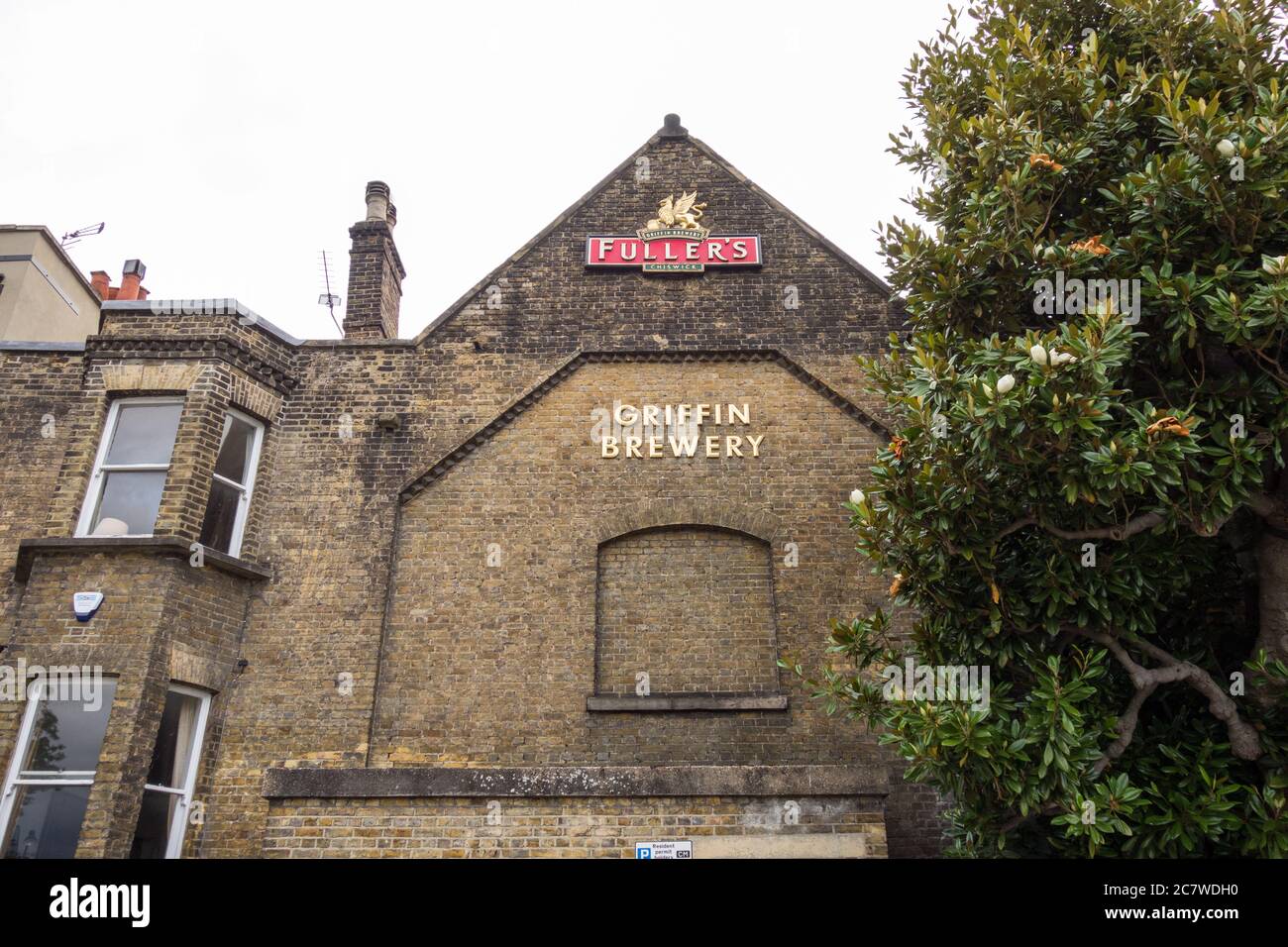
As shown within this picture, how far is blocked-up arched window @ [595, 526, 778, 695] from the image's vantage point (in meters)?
11.8

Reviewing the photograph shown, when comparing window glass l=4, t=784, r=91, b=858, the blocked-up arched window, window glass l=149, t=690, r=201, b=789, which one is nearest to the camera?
window glass l=4, t=784, r=91, b=858

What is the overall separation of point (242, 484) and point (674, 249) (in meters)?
6.63

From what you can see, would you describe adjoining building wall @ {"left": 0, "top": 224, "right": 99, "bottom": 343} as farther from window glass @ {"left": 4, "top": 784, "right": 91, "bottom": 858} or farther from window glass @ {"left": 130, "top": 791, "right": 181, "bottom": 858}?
window glass @ {"left": 130, "top": 791, "right": 181, "bottom": 858}

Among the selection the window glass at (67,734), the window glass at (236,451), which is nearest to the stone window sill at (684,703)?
the window glass at (67,734)

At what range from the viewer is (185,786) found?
1109 cm

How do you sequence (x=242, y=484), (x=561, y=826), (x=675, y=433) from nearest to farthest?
(x=561, y=826) → (x=242, y=484) → (x=675, y=433)

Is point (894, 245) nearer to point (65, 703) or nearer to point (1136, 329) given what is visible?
point (1136, 329)

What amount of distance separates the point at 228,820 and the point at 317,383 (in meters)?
5.63

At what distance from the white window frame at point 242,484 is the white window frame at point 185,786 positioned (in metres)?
1.76

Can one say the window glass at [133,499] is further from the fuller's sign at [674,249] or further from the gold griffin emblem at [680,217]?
the gold griffin emblem at [680,217]

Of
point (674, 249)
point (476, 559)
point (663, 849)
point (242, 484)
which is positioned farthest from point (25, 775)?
point (674, 249)

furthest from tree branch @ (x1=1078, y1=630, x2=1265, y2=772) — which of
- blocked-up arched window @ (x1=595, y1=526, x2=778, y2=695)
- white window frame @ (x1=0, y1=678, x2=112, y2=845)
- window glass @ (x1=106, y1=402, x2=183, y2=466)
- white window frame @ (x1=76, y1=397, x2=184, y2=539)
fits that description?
window glass @ (x1=106, y1=402, x2=183, y2=466)

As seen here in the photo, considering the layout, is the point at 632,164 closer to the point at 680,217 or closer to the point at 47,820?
the point at 680,217

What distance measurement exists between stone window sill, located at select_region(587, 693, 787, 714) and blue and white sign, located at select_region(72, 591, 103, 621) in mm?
5599
